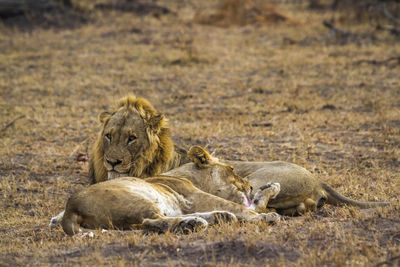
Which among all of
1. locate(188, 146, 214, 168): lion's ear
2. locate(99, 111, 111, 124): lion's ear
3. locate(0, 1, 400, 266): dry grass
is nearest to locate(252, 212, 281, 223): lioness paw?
locate(0, 1, 400, 266): dry grass

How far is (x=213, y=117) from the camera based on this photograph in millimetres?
9148

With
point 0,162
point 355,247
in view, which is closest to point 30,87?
point 0,162

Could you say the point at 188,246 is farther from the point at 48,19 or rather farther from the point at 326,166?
the point at 48,19

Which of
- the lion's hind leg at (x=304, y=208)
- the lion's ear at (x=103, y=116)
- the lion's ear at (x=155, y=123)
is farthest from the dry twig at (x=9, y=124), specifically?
the lion's hind leg at (x=304, y=208)

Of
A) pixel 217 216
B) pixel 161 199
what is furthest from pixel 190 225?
pixel 161 199

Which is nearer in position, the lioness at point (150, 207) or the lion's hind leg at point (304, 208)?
the lioness at point (150, 207)

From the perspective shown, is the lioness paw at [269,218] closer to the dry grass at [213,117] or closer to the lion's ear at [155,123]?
the dry grass at [213,117]

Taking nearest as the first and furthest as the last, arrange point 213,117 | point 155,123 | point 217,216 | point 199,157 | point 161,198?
point 217,216 → point 161,198 → point 199,157 → point 155,123 → point 213,117

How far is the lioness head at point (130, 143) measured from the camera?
5.38 meters

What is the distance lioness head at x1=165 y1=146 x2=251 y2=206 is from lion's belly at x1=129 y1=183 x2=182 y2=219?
565 millimetres

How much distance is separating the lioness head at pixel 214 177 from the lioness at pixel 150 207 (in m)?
0.14

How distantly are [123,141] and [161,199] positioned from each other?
3.79 ft

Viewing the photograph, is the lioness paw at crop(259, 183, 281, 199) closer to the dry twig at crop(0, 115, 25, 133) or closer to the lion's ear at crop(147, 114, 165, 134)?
the lion's ear at crop(147, 114, 165, 134)

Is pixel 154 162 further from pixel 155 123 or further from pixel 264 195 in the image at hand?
pixel 264 195
